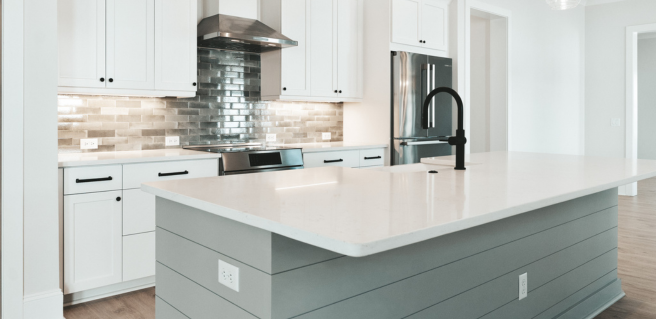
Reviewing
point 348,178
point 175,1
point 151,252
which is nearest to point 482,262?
point 348,178

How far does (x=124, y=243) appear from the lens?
306 centimetres

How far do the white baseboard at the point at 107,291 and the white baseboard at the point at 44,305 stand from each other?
206 millimetres

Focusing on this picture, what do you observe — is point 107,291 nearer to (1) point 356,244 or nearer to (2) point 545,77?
(1) point 356,244

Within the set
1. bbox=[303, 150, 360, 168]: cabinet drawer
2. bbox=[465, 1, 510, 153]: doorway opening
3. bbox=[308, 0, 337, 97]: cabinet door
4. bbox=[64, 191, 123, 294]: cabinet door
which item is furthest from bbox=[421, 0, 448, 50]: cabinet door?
bbox=[64, 191, 123, 294]: cabinet door

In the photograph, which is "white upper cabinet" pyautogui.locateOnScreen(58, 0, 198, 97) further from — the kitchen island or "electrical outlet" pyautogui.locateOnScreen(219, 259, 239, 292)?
"electrical outlet" pyautogui.locateOnScreen(219, 259, 239, 292)

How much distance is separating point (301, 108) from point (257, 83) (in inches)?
22.9

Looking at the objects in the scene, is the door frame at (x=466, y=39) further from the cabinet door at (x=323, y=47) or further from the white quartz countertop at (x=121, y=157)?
the white quartz countertop at (x=121, y=157)

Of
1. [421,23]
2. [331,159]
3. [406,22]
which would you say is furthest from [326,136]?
[421,23]

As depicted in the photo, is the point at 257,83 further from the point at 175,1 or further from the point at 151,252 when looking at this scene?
the point at 151,252

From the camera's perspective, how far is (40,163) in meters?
2.65

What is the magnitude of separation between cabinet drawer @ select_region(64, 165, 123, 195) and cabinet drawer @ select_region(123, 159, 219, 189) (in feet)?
0.18

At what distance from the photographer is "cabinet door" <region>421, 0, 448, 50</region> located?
4.83 metres

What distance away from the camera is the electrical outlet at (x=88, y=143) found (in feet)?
11.0

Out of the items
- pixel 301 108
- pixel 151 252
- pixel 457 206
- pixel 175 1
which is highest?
pixel 175 1
